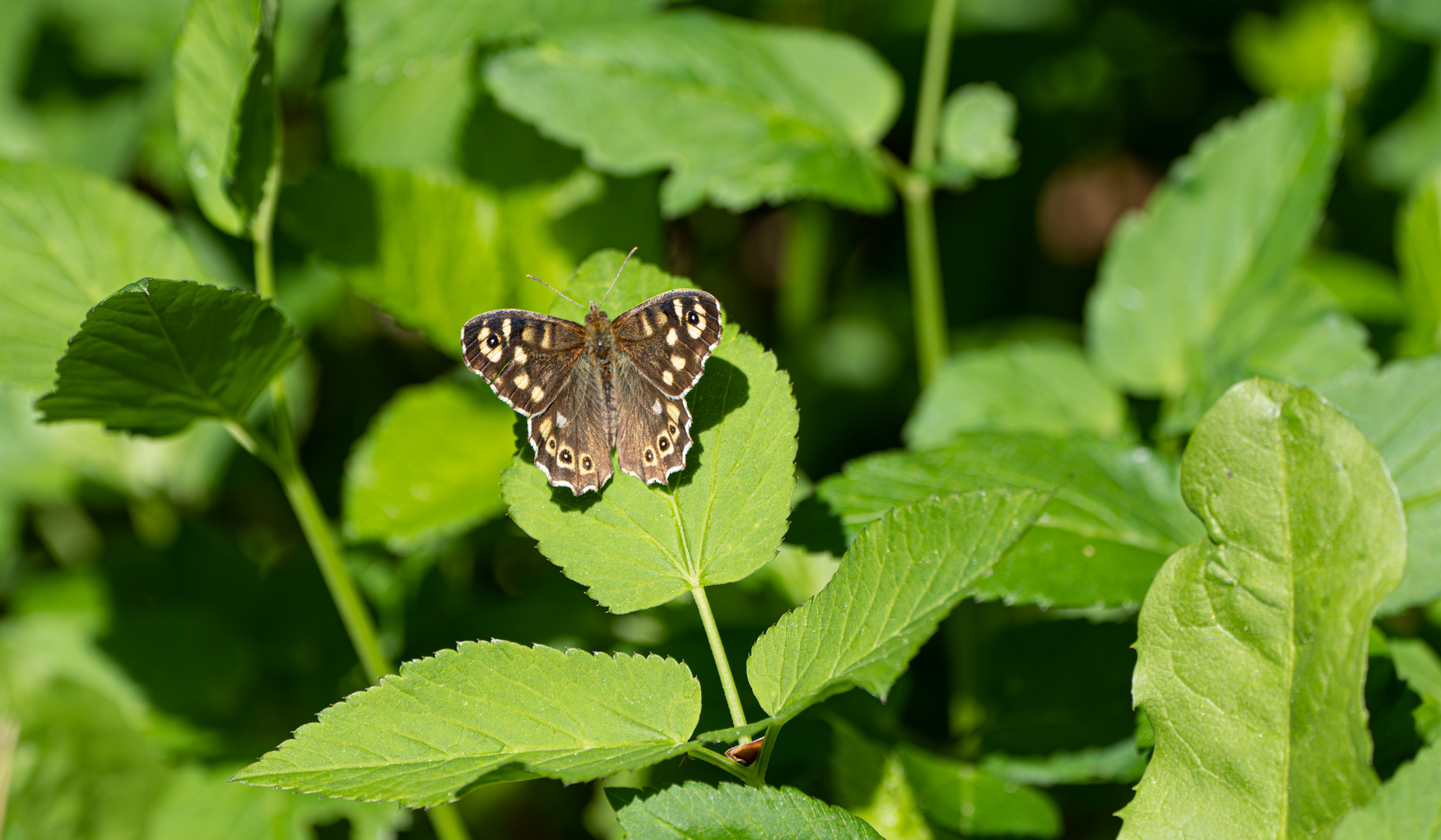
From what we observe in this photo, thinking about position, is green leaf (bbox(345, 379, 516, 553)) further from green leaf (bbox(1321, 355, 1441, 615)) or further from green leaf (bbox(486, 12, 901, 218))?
green leaf (bbox(1321, 355, 1441, 615))

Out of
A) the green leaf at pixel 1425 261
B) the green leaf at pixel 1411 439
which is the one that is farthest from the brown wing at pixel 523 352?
the green leaf at pixel 1425 261

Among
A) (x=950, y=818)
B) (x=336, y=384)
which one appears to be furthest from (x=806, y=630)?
(x=336, y=384)

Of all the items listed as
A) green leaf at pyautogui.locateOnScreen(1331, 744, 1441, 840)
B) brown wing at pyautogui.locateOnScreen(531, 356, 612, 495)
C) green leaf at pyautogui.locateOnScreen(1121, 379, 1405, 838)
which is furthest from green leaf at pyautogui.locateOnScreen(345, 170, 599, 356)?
green leaf at pyautogui.locateOnScreen(1331, 744, 1441, 840)

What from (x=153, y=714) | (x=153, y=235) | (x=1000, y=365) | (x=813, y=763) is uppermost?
(x=153, y=235)

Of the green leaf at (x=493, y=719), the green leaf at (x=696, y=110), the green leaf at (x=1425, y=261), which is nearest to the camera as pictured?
the green leaf at (x=493, y=719)

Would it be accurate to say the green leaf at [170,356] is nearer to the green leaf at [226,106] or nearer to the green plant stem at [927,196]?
the green leaf at [226,106]

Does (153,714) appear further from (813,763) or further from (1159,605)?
(1159,605)
